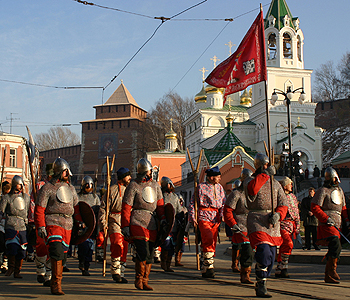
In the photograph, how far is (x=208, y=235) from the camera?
7637mm

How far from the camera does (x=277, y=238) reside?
597 centimetres

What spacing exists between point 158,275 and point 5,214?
2.73 metres

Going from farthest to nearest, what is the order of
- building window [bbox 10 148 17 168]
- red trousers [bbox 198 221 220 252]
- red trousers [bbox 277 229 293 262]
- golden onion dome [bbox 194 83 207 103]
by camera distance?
golden onion dome [bbox 194 83 207 103] < building window [bbox 10 148 17 168] < red trousers [bbox 277 229 293 262] < red trousers [bbox 198 221 220 252]

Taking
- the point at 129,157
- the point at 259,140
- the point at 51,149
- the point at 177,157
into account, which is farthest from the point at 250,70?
the point at 51,149

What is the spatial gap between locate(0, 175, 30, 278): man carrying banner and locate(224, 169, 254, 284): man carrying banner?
336cm

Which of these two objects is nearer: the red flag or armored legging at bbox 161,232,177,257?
the red flag

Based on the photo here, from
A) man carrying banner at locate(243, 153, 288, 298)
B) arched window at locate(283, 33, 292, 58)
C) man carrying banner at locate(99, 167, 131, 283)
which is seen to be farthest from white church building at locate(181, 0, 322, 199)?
man carrying banner at locate(243, 153, 288, 298)

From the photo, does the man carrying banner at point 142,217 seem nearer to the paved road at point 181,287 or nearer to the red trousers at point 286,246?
the paved road at point 181,287

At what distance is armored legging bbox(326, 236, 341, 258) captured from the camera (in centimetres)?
673

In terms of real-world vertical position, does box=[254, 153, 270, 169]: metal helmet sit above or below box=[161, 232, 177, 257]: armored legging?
above

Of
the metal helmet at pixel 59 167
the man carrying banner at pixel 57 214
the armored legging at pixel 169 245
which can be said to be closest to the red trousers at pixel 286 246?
the armored legging at pixel 169 245

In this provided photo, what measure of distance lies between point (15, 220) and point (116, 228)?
1.78 meters

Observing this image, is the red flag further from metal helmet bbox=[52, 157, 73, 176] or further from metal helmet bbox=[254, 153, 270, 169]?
metal helmet bbox=[52, 157, 73, 176]

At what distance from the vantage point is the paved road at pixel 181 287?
5688 millimetres
